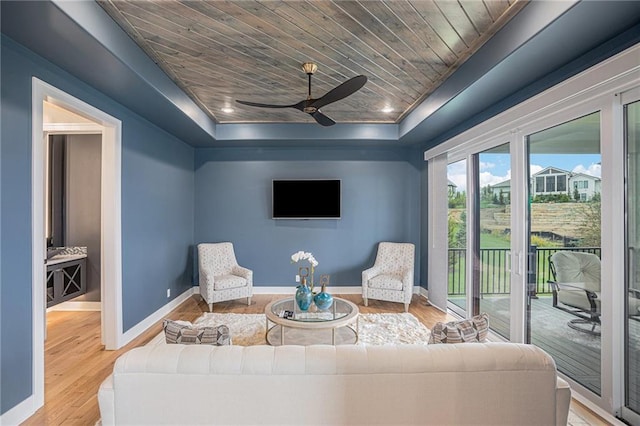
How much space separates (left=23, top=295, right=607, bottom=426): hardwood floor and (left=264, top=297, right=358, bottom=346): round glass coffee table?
1.00m

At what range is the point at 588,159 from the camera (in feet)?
7.79

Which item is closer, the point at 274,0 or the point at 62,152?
the point at 274,0

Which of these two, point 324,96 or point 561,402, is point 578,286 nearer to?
point 561,402

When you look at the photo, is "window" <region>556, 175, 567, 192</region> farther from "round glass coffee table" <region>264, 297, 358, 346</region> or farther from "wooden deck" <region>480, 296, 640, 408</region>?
"round glass coffee table" <region>264, 297, 358, 346</region>

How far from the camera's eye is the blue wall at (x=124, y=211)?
2059 mm

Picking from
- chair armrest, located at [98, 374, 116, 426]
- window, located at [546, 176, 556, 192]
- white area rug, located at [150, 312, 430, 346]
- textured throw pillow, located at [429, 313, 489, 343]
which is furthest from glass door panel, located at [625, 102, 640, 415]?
chair armrest, located at [98, 374, 116, 426]

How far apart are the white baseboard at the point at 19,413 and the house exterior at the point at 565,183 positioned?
445 cm

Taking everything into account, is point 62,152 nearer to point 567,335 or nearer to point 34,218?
point 34,218

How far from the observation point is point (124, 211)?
3438 mm

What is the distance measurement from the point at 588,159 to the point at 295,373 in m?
2.71

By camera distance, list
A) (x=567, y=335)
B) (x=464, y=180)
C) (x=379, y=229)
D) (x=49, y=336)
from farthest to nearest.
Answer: (x=379, y=229)
(x=464, y=180)
(x=49, y=336)
(x=567, y=335)

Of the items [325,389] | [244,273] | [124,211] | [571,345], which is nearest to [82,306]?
[124,211]

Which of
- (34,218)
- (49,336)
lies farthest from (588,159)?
(49,336)

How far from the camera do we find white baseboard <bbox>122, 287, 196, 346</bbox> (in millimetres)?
3422
